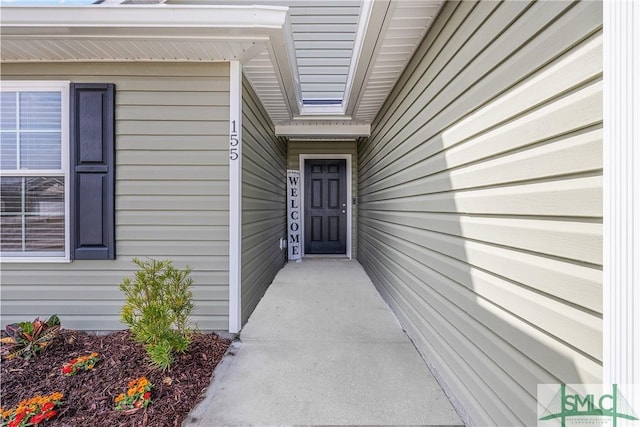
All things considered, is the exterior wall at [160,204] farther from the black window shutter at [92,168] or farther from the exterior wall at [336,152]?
the exterior wall at [336,152]

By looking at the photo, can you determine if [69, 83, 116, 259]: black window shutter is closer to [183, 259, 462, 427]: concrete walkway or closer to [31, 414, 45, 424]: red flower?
[31, 414, 45, 424]: red flower

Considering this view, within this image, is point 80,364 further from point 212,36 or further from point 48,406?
point 212,36

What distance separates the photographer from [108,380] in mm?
1732

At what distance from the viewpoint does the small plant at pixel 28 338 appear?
1965mm

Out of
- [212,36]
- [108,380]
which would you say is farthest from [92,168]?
[108,380]

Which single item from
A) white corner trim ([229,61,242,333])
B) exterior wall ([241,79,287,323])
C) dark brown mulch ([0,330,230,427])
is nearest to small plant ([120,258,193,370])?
dark brown mulch ([0,330,230,427])

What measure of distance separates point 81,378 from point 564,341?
2441 mm

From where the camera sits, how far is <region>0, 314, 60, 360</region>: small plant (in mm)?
1965

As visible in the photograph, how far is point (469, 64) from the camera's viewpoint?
4.76ft

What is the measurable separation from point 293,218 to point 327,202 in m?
0.77

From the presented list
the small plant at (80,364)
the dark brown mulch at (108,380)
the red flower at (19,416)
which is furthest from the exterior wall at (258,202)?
the red flower at (19,416)
